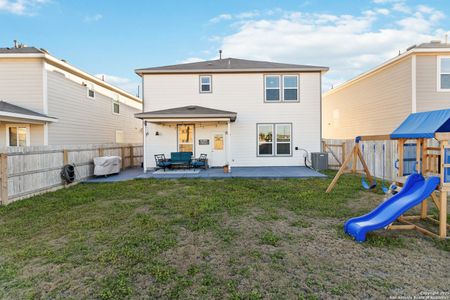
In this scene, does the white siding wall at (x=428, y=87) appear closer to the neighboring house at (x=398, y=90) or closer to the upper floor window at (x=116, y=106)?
the neighboring house at (x=398, y=90)

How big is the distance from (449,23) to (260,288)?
18.9 meters

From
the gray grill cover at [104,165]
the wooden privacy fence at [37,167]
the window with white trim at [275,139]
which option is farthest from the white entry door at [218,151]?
the wooden privacy fence at [37,167]

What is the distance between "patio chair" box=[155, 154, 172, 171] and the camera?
43.0ft

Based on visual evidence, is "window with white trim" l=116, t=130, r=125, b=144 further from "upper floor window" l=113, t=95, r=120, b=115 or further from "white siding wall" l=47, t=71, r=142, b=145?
"upper floor window" l=113, t=95, r=120, b=115

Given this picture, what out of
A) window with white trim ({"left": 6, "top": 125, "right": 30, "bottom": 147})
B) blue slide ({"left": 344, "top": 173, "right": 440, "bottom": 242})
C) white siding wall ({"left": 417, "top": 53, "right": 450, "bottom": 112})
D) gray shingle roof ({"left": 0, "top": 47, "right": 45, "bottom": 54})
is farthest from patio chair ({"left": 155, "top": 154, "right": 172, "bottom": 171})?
white siding wall ({"left": 417, "top": 53, "right": 450, "bottom": 112})

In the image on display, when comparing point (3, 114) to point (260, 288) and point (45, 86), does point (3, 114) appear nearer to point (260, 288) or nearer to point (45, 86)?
point (45, 86)

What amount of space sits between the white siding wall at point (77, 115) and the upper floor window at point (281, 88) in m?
10.2

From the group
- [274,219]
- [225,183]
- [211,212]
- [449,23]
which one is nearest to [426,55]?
[449,23]

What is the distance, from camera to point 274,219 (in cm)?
551

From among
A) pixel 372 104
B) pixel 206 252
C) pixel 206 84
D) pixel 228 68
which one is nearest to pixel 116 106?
pixel 206 84

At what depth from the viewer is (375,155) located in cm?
1138

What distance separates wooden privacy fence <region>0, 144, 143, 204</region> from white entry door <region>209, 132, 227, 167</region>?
599 cm

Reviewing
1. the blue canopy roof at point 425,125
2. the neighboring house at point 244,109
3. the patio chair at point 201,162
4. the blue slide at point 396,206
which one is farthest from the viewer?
the neighboring house at point 244,109

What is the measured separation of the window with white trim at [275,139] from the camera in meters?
14.1
